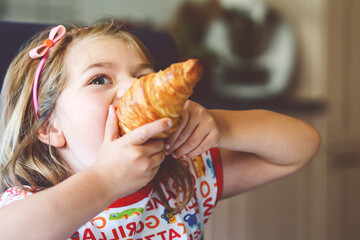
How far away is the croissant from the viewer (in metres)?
0.61

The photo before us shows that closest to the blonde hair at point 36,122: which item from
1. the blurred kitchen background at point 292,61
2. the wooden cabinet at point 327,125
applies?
the blurred kitchen background at point 292,61

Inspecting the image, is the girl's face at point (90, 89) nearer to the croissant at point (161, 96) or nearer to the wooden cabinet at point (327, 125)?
the croissant at point (161, 96)

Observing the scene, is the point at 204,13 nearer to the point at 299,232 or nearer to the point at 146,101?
the point at 299,232

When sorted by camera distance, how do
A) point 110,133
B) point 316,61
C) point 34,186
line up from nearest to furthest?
1. point 110,133
2. point 34,186
3. point 316,61

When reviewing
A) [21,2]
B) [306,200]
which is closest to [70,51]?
[21,2]

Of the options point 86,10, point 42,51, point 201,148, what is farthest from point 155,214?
point 86,10

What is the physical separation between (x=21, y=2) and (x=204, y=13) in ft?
3.71

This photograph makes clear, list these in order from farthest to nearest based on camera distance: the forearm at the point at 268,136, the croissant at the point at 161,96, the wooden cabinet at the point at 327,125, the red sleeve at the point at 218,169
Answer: the wooden cabinet at the point at 327,125 < the red sleeve at the point at 218,169 < the forearm at the point at 268,136 < the croissant at the point at 161,96

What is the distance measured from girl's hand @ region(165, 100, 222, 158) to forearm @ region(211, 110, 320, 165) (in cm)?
8

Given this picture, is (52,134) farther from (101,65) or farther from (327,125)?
(327,125)

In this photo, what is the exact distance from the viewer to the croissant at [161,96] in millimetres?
615

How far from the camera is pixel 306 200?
220 cm

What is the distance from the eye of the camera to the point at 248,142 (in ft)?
3.20

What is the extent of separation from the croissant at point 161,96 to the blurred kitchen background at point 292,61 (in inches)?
57.0
